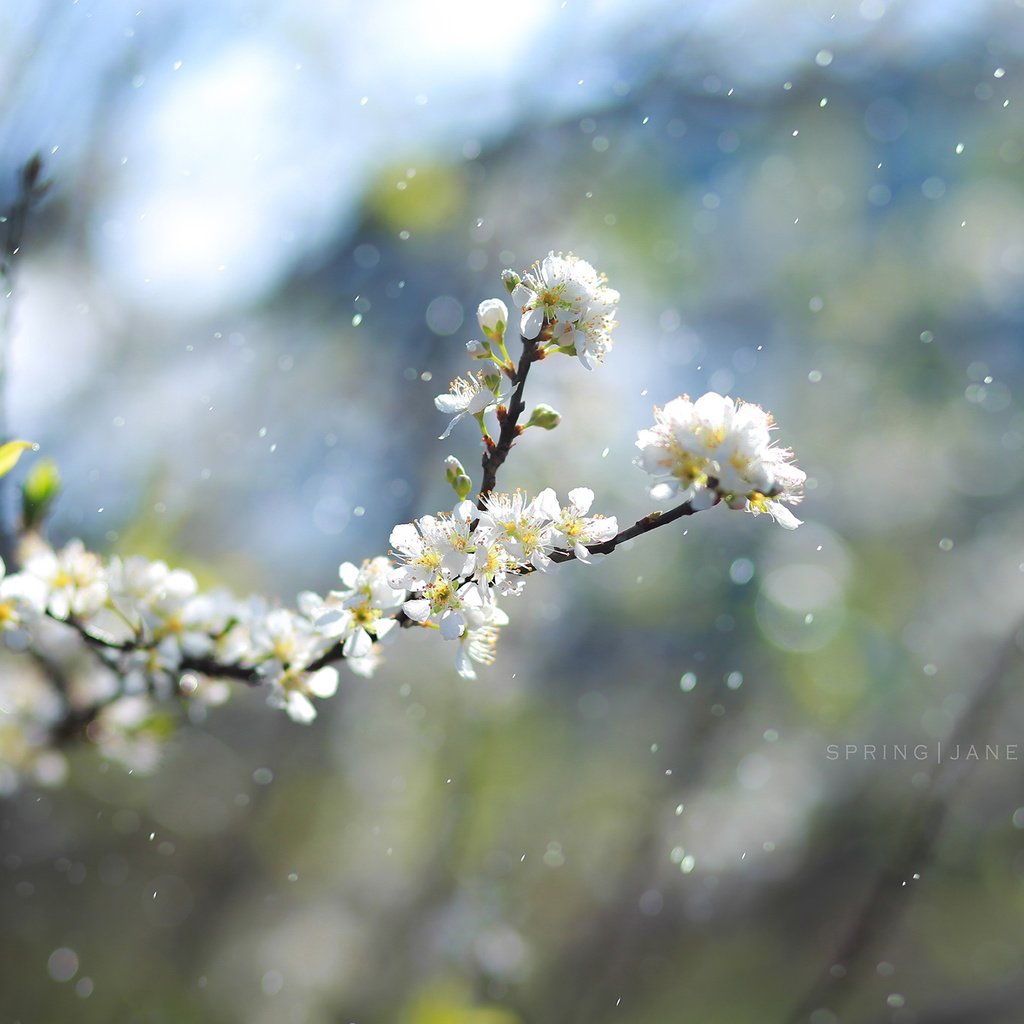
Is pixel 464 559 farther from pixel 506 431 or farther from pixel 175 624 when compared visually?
pixel 175 624

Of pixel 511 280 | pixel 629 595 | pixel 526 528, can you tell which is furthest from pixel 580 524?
pixel 629 595

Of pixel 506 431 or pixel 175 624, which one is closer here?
pixel 506 431

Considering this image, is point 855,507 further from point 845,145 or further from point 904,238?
point 845,145

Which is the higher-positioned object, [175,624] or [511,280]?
[511,280]

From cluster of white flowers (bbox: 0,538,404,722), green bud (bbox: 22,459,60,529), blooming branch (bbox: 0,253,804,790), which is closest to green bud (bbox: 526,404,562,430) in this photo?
blooming branch (bbox: 0,253,804,790)

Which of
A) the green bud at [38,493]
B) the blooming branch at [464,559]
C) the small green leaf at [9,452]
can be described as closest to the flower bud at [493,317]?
the blooming branch at [464,559]

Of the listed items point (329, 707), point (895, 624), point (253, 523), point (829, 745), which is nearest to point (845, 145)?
point (895, 624)

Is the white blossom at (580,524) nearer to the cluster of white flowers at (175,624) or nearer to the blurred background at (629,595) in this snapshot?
the cluster of white flowers at (175,624)
